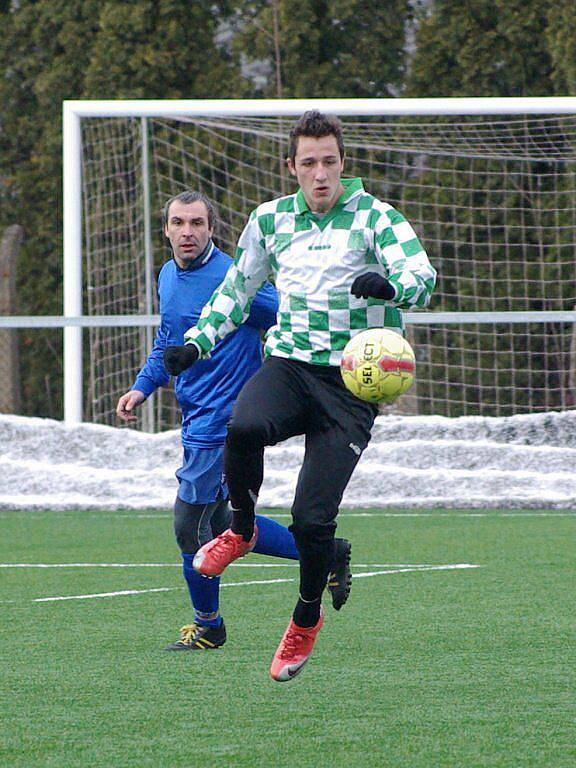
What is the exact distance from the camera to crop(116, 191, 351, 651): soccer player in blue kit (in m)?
6.51

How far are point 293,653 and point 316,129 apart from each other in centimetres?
178

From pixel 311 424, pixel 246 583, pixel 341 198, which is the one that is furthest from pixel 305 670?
pixel 246 583

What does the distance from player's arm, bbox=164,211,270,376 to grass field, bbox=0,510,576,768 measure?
3.85 feet

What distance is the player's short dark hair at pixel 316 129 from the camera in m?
5.47

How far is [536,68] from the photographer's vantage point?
17.8 meters

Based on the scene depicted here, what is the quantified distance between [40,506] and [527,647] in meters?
7.56

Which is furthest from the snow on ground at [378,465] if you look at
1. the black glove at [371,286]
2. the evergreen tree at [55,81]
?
the black glove at [371,286]

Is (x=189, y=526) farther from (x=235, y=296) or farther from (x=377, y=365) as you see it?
(x=377, y=365)

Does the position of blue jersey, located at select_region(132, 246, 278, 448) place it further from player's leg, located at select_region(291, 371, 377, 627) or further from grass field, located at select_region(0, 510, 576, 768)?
Answer: player's leg, located at select_region(291, 371, 377, 627)

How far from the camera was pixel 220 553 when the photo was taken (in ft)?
A: 18.6

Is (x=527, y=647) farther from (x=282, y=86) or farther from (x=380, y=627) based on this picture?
(x=282, y=86)

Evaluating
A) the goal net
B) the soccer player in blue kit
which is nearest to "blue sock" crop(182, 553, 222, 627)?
the soccer player in blue kit

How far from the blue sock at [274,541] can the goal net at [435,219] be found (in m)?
7.63

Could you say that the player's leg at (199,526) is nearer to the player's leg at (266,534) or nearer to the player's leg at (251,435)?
the player's leg at (266,534)
